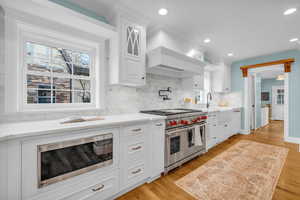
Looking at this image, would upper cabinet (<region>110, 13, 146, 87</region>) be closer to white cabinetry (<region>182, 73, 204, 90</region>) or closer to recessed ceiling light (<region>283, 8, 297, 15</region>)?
white cabinetry (<region>182, 73, 204, 90</region>)

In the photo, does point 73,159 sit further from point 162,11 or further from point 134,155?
point 162,11

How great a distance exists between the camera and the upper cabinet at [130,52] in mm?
1866

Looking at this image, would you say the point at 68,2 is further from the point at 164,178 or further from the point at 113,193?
the point at 164,178

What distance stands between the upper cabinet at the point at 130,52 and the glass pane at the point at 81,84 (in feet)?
1.33

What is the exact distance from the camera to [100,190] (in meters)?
1.39

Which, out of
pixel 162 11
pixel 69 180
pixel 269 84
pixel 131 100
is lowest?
pixel 69 180

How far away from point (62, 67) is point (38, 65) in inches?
10.4

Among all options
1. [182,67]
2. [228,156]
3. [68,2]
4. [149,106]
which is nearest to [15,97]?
[68,2]

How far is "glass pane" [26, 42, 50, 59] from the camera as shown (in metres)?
1.58

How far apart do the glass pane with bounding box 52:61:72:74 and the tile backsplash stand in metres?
0.60

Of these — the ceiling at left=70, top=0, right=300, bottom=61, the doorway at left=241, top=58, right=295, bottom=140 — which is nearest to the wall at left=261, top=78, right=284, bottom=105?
the doorway at left=241, top=58, right=295, bottom=140

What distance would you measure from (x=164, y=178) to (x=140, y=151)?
65 cm

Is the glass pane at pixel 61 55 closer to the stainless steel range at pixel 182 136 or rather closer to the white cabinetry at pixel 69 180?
the white cabinetry at pixel 69 180

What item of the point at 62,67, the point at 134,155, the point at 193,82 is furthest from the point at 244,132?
the point at 62,67
